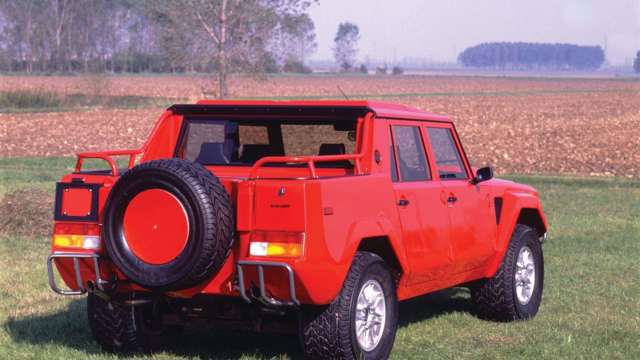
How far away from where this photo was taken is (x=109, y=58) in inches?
4742

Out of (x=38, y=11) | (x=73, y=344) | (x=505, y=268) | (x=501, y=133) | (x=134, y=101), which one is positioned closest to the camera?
(x=73, y=344)

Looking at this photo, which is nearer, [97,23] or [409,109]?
[409,109]

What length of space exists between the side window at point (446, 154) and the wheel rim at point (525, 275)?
1072mm

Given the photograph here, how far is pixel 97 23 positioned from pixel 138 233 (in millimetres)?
113608

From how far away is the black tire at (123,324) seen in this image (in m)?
7.69

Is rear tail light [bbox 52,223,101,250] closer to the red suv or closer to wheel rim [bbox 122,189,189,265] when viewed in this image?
the red suv

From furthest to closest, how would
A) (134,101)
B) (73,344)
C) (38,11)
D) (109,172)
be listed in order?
(38,11), (134,101), (73,344), (109,172)

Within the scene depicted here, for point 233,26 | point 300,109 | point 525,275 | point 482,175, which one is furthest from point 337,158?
point 233,26

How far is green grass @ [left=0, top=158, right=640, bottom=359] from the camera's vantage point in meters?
8.00

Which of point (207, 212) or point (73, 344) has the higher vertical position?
point (207, 212)

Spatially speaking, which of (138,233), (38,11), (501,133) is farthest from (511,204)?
(38,11)

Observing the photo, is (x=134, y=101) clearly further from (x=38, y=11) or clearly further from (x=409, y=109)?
(x=38, y=11)

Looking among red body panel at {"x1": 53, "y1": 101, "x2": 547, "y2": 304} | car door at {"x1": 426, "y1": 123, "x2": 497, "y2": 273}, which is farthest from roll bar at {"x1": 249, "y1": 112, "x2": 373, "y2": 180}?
car door at {"x1": 426, "y1": 123, "x2": 497, "y2": 273}

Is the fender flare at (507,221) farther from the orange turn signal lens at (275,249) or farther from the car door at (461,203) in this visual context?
the orange turn signal lens at (275,249)
